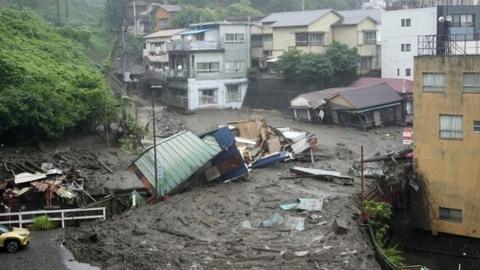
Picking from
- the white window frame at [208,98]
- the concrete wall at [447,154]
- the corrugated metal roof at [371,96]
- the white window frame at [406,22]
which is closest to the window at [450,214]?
the concrete wall at [447,154]

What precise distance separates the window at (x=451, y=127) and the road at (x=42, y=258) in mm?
18228

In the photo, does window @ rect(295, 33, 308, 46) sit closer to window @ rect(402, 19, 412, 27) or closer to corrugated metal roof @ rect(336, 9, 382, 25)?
corrugated metal roof @ rect(336, 9, 382, 25)

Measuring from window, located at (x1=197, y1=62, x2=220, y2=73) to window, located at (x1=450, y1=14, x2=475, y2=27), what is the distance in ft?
68.9

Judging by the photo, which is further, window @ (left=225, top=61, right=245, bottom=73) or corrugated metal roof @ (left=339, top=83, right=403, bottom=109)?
window @ (left=225, top=61, right=245, bottom=73)

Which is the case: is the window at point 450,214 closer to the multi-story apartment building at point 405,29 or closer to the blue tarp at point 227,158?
the blue tarp at point 227,158

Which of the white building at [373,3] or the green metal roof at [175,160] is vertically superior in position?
the white building at [373,3]

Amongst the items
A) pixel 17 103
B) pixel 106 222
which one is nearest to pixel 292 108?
pixel 17 103

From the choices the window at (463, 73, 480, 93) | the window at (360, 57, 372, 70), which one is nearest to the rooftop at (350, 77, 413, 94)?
the window at (360, 57, 372, 70)

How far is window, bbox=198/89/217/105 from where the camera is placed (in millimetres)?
51156

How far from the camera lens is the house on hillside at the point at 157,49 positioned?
58.8m

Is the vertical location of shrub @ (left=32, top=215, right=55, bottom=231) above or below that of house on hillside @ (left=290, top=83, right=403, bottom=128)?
below

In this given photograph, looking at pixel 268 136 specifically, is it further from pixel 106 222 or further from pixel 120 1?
pixel 120 1

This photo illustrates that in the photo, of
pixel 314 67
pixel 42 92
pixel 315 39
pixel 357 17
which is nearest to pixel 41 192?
pixel 42 92

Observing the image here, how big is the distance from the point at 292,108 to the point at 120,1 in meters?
33.6
